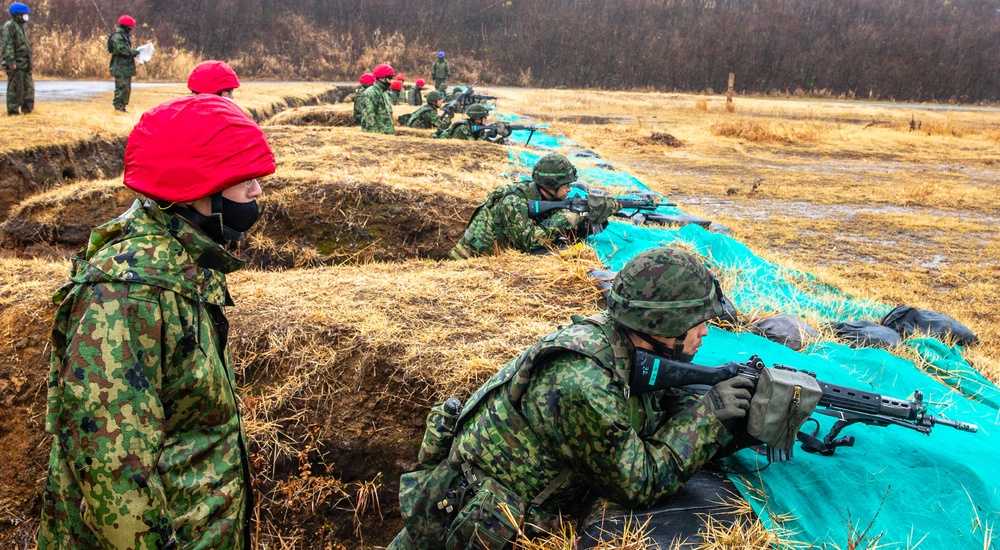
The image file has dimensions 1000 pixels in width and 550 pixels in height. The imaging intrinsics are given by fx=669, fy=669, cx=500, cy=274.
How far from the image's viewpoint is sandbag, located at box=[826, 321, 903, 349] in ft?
12.7

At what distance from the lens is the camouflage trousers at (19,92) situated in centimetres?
1022

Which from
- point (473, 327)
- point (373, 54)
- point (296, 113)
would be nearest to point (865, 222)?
point (473, 327)

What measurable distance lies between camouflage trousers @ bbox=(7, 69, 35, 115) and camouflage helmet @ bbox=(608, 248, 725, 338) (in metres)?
11.5

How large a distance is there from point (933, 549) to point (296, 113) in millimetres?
15161

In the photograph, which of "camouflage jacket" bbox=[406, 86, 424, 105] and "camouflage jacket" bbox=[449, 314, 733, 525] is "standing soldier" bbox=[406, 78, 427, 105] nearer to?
"camouflage jacket" bbox=[406, 86, 424, 105]

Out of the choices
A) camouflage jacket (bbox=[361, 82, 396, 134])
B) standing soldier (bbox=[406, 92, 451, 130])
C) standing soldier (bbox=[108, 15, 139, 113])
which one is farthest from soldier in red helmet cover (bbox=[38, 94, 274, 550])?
standing soldier (bbox=[406, 92, 451, 130])

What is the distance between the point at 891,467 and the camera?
2592 millimetres

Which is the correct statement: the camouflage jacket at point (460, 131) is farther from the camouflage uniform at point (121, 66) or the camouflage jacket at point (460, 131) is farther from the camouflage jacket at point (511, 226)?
the camouflage jacket at point (511, 226)

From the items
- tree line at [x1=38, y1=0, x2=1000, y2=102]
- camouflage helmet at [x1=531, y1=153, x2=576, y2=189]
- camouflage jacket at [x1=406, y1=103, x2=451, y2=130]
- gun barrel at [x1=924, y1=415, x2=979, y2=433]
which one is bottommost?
gun barrel at [x1=924, y1=415, x2=979, y2=433]

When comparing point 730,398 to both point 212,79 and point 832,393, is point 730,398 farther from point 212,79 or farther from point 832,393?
point 212,79

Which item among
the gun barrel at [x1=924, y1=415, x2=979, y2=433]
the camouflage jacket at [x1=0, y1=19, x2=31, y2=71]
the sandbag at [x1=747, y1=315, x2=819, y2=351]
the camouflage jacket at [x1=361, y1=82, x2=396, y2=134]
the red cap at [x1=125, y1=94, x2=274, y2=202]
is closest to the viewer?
the red cap at [x1=125, y1=94, x2=274, y2=202]

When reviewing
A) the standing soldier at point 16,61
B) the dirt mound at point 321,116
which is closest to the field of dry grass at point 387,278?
the dirt mound at point 321,116

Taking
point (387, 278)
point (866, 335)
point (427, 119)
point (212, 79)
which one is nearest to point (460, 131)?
point (427, 119)

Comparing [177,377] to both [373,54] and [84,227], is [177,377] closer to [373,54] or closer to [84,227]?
Result: [84,227]
